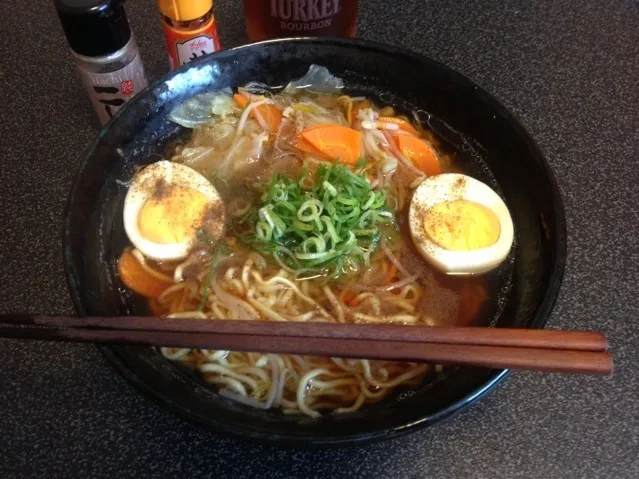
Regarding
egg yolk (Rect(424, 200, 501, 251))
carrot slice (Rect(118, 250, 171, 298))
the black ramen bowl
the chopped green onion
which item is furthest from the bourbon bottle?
carrot slice (Rect(118, 250, 171, 298))

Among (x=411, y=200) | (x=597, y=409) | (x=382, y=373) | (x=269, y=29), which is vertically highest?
(x=269, y=29)

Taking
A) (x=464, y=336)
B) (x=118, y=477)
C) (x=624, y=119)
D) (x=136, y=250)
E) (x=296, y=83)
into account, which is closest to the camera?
(x=464, y=336)

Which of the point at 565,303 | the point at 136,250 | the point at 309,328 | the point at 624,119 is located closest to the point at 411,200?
the point at 565,303

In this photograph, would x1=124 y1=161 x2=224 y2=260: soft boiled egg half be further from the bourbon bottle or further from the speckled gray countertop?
the bourbon bottle

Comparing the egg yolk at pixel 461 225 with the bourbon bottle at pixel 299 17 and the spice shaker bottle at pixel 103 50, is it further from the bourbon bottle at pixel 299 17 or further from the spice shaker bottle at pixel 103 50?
the spice shaker bottle at pixel 103 50

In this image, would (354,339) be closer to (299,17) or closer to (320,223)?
(320,223)

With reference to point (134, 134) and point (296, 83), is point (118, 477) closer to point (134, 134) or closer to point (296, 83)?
point (134, 134)
